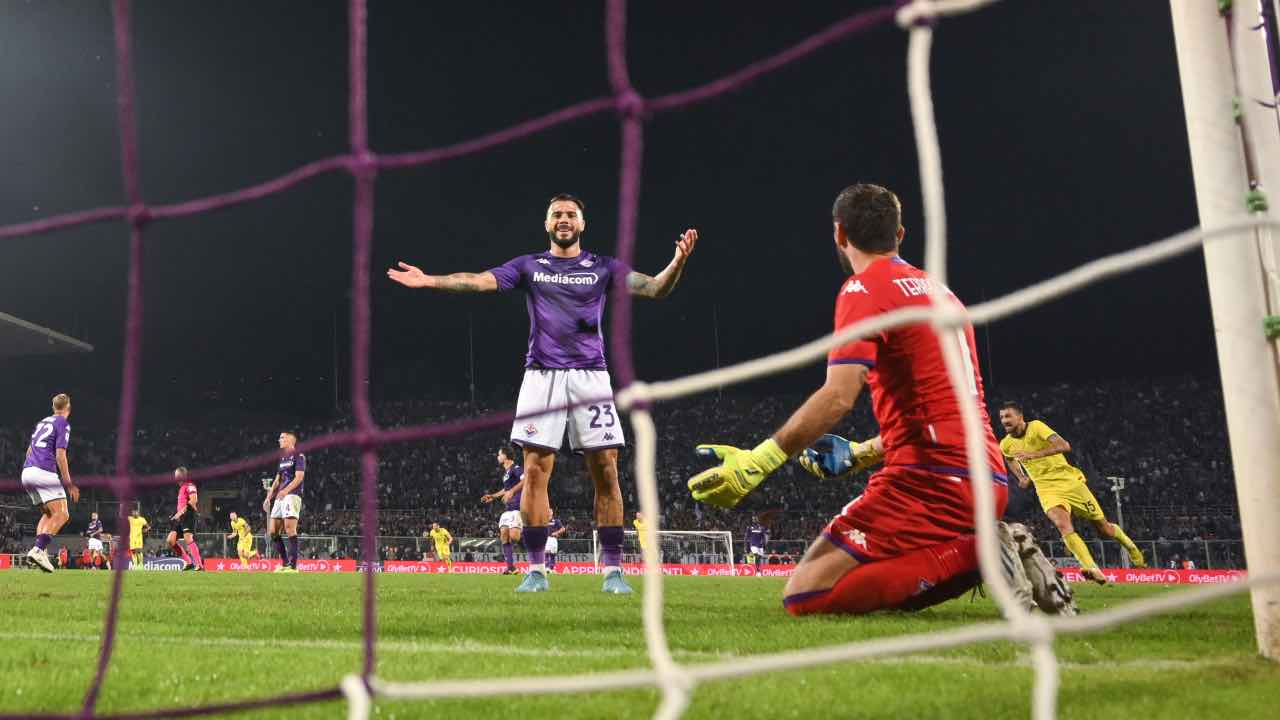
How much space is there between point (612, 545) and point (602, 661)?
10.6ft

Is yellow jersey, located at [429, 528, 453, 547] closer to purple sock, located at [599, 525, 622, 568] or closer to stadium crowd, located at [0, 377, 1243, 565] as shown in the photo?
Result: stadium crowd, located at [0, 377, 1243, 565]

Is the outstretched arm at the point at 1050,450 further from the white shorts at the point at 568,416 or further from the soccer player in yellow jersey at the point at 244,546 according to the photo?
A: the soccer player in yellow jersey at the point at 244,546

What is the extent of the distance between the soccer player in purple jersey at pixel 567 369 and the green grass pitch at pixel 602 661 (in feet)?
3.38

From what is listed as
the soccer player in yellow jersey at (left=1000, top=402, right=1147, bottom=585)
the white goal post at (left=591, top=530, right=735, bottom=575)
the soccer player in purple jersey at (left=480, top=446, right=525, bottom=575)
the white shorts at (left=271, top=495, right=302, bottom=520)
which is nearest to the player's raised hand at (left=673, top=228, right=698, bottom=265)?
the soccer player in yellow jersey at (left=1000, top=402, right=1147, bottom=585)

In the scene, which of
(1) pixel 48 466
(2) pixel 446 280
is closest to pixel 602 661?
(2) pixel 446 280

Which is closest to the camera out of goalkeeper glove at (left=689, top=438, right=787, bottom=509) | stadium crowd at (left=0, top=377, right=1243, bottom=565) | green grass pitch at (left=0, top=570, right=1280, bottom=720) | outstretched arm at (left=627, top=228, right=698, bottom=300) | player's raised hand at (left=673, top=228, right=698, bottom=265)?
green grass pitch at (left=0, top=570, right=1280, bottom=720)

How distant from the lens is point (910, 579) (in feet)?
12.1

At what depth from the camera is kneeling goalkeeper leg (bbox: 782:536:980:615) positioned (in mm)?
3668

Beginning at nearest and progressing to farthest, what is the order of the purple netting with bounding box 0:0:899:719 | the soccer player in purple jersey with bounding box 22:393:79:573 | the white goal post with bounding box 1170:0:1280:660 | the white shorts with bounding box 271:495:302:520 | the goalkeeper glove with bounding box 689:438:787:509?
the purple netting with bounding box 0:0:899:719 → the white goal post with bounding box 1170:0:1280:660 → the goalkeeper glove with bounding box 689:438:787:509 → the soccer player in purple jersey with bounding box 22:393:79:573 → the white shorts with bounding box 271:495:302:520

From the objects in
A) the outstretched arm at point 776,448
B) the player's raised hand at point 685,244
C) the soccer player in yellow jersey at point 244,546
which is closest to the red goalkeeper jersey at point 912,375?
the outstretched arm at point 776,448

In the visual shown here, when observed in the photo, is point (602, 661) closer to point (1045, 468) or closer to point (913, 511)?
point (913, 511)

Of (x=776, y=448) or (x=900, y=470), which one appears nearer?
(x=776, y=448)

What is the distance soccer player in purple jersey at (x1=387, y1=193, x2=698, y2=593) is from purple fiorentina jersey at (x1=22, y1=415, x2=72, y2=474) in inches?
234

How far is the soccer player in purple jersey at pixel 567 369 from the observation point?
567 centimetres
